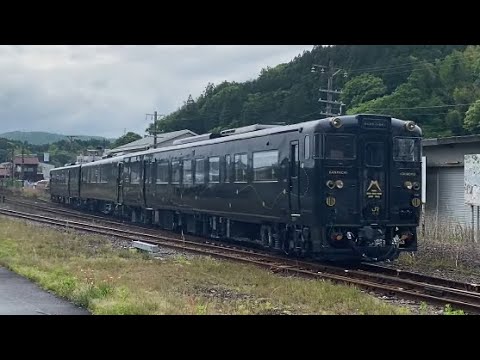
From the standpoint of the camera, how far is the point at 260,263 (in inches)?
573

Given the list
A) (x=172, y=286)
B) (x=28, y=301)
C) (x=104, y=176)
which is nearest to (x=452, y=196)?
(x=172, y=286)

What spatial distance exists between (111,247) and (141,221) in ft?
38.5

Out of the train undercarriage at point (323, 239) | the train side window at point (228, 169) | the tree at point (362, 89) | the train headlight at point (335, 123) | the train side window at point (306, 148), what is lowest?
the train undercarriage at point (323, 239)

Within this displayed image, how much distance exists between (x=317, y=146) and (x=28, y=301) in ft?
22.5

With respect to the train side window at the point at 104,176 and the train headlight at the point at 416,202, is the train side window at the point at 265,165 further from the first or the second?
the train side window at the point at 104,176

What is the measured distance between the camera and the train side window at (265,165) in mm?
15789

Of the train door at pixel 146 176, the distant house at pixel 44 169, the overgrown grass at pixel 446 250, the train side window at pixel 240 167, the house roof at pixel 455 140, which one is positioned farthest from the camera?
the distant house at pixel 44 169

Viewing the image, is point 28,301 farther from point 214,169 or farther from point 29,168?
point 29,168

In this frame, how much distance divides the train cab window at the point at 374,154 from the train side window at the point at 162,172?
11058mm

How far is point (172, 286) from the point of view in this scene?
1109 cm

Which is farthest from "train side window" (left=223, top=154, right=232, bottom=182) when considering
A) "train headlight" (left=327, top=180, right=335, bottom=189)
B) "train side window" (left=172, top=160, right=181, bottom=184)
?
"train headlight" (left=327, top=180, right=335, bottom=189)

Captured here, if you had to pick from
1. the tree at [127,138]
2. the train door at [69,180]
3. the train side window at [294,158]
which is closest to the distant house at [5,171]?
the tree at [127,138]

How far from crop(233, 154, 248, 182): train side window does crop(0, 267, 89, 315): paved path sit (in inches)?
277
